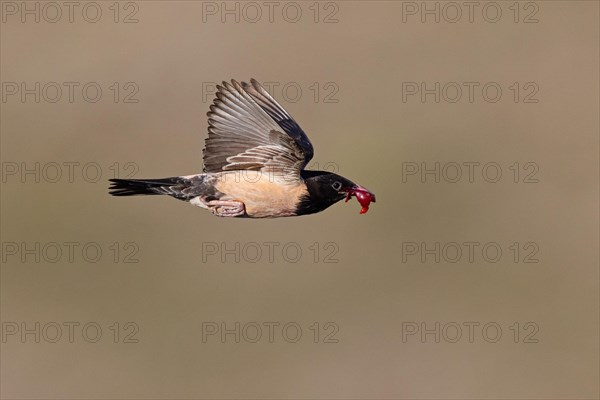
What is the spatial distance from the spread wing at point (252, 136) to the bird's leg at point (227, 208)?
14.1 inches

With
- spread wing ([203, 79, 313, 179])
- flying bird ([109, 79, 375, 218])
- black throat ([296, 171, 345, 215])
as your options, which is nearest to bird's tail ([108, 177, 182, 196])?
flying bird ([109, 79, 375, 218])

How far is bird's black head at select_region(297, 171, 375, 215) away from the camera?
36.6 ft

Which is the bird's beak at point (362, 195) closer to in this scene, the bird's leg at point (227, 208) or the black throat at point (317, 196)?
the black throat at point (317, 196)

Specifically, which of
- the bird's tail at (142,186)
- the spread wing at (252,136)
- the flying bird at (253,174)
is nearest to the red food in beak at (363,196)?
the flying bird at (253,174)

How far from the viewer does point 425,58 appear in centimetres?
3206

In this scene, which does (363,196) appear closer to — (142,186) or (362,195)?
(362,195)

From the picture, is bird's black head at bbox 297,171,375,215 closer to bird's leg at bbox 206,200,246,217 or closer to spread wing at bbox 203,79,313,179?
spread wing at bbox 203,79,313,179

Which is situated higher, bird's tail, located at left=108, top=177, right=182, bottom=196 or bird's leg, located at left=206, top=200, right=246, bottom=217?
bird's tail, located at left=108, top=177, right=182, bottom=196

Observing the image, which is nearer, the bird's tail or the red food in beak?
the red food in beak

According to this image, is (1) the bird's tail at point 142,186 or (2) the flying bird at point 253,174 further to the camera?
(1) the bird's tail at point 142,186

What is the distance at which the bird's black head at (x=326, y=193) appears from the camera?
11164 mm

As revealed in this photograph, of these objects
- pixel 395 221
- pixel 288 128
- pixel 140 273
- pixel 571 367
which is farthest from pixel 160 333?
pixel 288 128

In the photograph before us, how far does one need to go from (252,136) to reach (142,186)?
3.66 ft

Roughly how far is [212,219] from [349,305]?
10.5 ft
